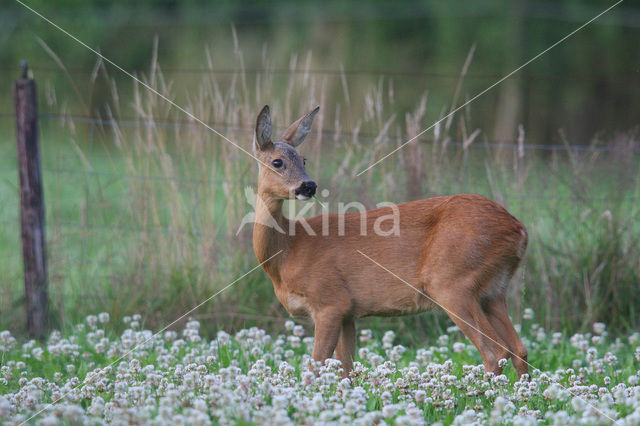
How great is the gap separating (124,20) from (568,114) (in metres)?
6.43

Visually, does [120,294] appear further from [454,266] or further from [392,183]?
[454,266]

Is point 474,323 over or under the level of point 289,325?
over

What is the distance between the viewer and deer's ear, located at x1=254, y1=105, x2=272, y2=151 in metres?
4.83

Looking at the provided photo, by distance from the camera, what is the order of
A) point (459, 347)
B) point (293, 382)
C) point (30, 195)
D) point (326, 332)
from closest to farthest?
point (293, 382), point (326, 332), point (459, 347), point (30, 195)

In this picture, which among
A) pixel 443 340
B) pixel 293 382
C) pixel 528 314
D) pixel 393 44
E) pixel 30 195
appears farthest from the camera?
pixel 393 44

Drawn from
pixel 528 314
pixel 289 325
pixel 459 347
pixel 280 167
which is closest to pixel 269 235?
pixel 280 167

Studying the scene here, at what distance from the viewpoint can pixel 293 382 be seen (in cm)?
405

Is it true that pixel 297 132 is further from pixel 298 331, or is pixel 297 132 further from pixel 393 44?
pixel 393 44

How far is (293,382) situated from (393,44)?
400 inches

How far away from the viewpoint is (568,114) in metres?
12.0

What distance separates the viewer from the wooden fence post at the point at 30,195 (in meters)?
6.07

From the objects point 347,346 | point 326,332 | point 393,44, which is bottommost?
point 347,346

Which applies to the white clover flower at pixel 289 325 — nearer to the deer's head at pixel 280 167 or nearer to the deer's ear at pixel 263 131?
the deer's head at pixel 280 167

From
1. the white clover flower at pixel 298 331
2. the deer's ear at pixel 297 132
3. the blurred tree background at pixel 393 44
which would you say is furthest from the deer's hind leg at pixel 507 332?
the blurred tree background at pixel 393 44
